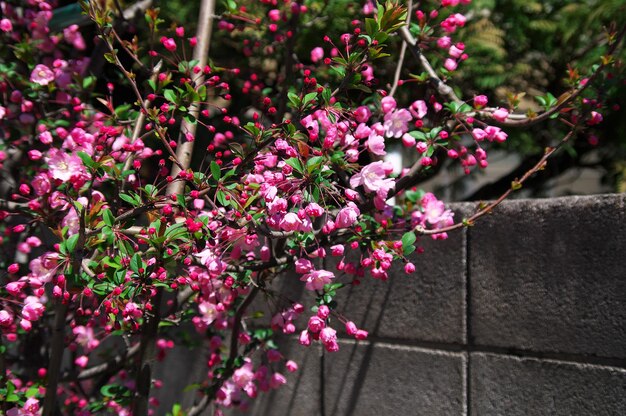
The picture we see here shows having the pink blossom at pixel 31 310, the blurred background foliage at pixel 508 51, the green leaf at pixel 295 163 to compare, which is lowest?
the pink blossom at pixel 31 310

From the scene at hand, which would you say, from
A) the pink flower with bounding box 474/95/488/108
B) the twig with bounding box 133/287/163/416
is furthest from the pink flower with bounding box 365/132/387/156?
the twig with bounding box 133/287/163/416

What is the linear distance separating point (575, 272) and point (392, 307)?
83 cm

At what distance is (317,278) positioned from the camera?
2424 millimetres

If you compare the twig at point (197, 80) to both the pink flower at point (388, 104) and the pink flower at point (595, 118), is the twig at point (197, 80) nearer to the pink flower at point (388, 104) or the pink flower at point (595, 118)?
the pink flower at point (388, 104)

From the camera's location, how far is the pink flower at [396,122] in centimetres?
254

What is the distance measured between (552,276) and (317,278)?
2.94ft

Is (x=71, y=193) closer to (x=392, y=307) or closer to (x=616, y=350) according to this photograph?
(x=392, y=307)

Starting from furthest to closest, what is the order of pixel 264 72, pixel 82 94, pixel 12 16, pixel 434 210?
pixel 264 72 < pixel 12 16 < pixel 82 94 < pixel 434 210

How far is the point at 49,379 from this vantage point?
2668mm

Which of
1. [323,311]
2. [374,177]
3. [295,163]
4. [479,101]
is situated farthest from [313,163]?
[479,101]

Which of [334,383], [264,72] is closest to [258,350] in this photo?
[334,383]

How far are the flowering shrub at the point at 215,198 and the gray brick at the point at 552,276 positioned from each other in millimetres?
197

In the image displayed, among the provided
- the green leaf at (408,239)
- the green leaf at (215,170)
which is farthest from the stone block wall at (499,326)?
the green leaf at (215,170)

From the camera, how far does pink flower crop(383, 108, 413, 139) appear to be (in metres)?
2.54
